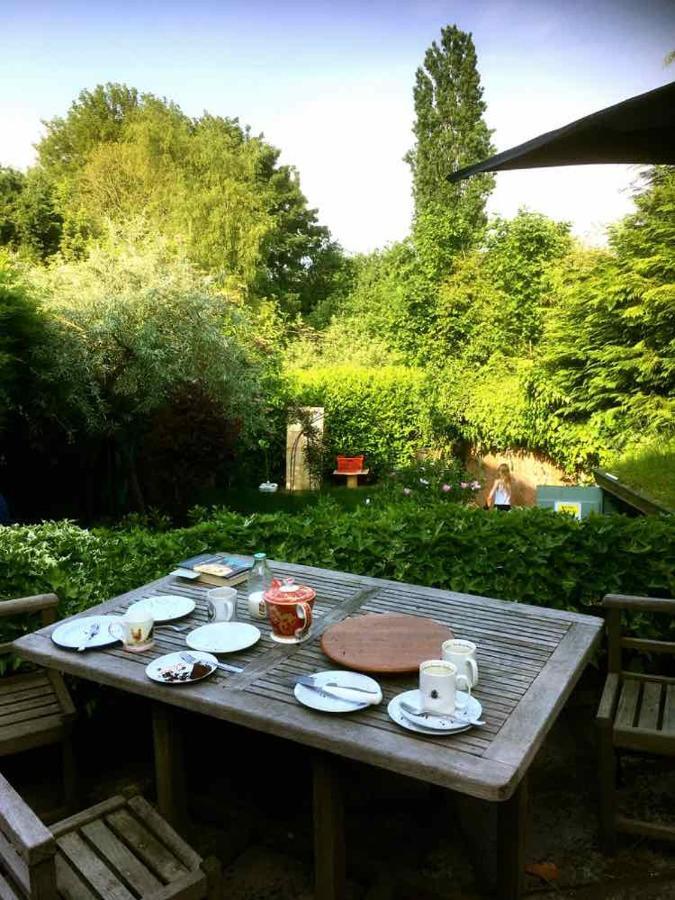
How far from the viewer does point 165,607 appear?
2359 mm

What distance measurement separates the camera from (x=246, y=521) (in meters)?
3.47

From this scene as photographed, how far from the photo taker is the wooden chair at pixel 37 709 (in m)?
2.22

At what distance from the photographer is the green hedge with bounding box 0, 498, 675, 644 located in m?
2.91

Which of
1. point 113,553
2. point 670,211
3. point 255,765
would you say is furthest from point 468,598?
point 670,211

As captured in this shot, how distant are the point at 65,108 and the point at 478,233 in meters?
19.6

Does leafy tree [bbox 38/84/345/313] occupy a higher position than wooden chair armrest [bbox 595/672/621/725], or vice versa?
leafy tree [bbox 38/84/345/313]

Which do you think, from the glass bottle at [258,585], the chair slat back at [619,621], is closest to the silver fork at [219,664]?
the glass bottle at [258,585]

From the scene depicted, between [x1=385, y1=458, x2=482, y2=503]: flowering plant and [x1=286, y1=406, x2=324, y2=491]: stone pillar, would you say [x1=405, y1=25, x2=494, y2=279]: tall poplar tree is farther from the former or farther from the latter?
[x1=385, y1=458, x2=482, y2=503]: flowering plant

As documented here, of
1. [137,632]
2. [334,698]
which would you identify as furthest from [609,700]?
[137,632]

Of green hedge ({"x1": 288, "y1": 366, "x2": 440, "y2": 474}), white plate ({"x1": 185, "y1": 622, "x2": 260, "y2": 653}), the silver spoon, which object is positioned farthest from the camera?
green hedge ({"x1": 288, "y1": 366, "x2": 440, "y2": 474})

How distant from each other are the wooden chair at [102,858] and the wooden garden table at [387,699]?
12.6 inches

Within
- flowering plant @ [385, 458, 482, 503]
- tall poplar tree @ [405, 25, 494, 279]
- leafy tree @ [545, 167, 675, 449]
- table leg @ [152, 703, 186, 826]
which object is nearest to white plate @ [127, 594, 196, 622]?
table leg @ [152, 703, 186, 826]

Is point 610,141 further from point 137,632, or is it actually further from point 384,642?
point 137,632

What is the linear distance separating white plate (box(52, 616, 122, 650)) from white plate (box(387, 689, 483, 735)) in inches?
37.7
